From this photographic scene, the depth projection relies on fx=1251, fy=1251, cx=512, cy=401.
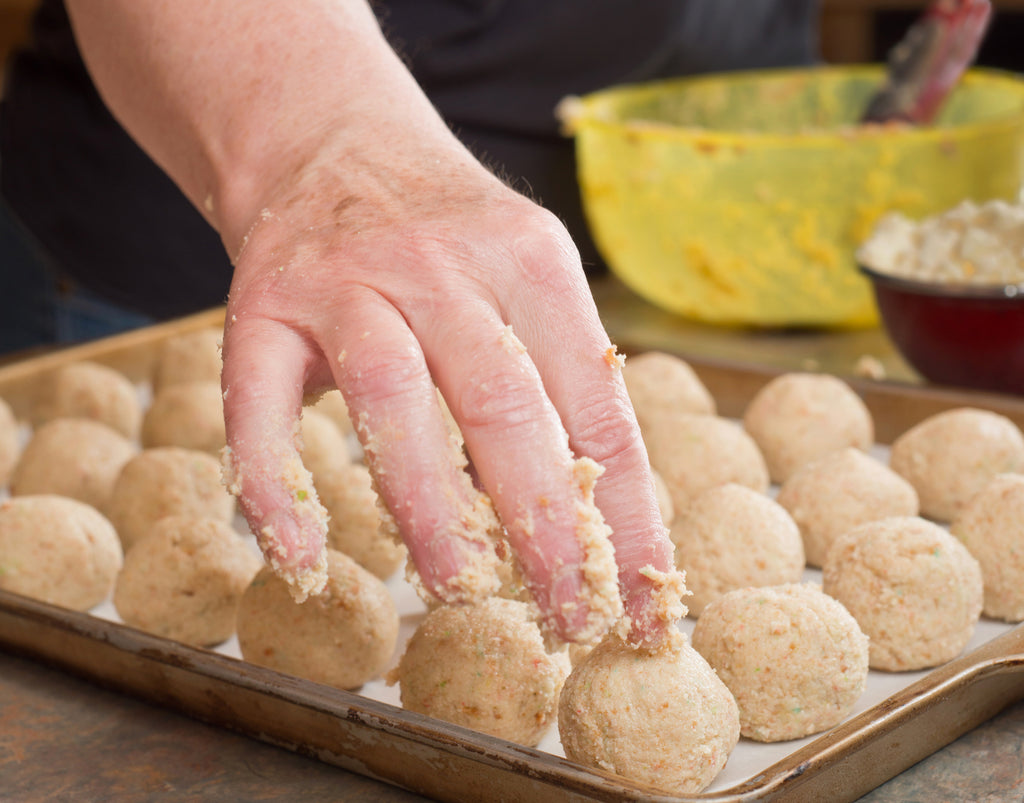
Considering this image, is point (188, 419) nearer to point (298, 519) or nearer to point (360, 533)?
point (360, 533)

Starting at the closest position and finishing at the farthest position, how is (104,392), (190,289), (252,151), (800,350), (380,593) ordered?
1. (252,151)
2. (380,593)
3. (104,392)
4. (800,350)
5. (190,289)

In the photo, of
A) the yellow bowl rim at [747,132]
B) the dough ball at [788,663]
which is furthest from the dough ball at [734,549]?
the yellow bowl rim at [747,132]

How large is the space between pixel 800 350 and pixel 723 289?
162 millimetres

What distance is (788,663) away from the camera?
1.07 meters

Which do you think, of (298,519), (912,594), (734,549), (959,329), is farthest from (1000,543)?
(298,519)

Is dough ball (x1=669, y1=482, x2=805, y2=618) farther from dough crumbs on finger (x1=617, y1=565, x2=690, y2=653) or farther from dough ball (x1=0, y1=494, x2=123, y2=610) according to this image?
dough ball (x1=0, y1=494, x2=123, y2=610)

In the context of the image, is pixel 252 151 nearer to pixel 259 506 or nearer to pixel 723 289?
pixel 259 506

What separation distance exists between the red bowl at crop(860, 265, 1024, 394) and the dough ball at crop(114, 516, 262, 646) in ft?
3.24

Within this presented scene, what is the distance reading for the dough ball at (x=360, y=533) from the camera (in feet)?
4.75

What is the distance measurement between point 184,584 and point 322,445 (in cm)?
44

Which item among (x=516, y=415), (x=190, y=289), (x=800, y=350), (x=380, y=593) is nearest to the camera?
(x=516, y=415)

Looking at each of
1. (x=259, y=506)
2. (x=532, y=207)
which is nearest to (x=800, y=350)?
(x=532, y=207)

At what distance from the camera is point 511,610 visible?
1.15 meters

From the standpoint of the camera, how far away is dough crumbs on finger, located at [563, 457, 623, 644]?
0.84 metres
